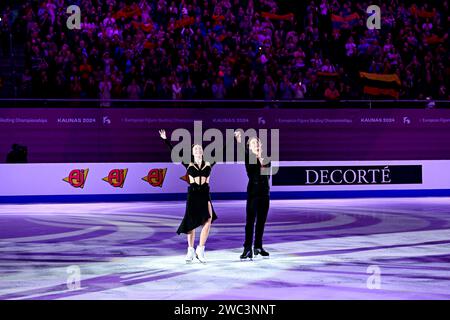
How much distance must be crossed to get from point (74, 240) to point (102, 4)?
1203 cm

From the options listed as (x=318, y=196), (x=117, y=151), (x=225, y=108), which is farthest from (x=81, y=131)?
(x=318, y=196)

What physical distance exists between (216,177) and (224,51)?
3.81m

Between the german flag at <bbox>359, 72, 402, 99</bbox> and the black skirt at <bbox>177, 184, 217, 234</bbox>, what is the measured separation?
1338 centimetres

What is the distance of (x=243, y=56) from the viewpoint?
21.4 metres

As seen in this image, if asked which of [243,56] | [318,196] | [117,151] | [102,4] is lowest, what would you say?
[318,196]

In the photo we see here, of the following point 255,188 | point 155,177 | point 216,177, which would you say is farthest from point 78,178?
point 255,188

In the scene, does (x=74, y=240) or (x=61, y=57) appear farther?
(x=61, y=57)

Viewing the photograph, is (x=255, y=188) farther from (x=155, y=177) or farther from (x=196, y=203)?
(x=155, y=177)

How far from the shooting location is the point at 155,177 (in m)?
20.9

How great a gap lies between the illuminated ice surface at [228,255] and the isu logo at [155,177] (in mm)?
2771

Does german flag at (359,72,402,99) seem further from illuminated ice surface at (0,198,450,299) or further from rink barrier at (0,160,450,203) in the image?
illuminated ice surface at (0,198,450,299)
